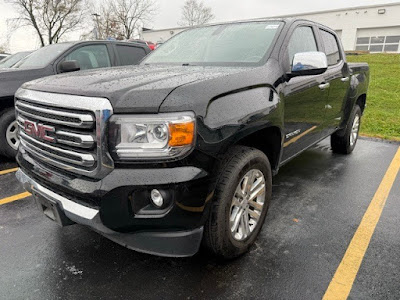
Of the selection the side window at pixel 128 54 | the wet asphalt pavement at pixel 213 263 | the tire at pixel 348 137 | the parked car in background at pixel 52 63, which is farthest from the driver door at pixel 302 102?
the side window at pixel 128 54

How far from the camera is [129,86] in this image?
75.9 inches

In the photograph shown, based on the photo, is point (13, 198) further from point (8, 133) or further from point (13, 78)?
point (13, 78)

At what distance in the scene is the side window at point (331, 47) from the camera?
3973 mm

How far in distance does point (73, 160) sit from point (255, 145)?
1400 millimetres

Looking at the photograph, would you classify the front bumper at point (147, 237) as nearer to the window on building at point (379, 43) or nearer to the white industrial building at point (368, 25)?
the white industrial building at point (368, 25)

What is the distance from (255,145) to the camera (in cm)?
261

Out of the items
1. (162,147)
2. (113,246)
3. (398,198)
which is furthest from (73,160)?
(398,198)

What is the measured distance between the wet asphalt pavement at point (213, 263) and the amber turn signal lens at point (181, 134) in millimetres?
1045

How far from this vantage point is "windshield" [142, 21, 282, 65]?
288cm

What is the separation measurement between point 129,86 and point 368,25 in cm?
4085

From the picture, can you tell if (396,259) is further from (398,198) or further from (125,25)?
(125,25)

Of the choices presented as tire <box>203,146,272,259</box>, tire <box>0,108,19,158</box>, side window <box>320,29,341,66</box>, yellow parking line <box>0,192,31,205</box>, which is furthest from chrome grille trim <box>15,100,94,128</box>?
side window <box>320,29,341,66</box>

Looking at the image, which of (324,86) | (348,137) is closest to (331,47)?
(324,86)

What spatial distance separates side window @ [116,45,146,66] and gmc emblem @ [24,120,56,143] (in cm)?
384
